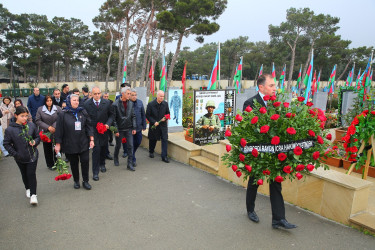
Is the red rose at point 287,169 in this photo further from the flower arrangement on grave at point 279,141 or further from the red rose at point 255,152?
the red rose at point 255,152

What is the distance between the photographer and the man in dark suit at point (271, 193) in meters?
3.52

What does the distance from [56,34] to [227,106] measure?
43155mm

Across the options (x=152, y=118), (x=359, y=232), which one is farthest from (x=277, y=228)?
(x=152, y=118)

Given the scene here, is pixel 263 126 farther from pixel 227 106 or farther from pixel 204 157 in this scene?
pixel 227 106

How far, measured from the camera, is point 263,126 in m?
3.15

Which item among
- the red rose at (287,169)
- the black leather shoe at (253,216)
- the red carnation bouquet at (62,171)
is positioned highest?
the red rose at (287,169)

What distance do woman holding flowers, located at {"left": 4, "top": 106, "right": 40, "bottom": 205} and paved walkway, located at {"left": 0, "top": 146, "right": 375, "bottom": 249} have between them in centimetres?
46

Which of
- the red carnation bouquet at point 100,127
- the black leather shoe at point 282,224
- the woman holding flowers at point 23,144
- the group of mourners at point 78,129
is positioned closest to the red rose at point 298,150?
the black leather shoe at point 282,224

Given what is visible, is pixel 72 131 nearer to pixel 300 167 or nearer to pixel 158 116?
pixel 158 116

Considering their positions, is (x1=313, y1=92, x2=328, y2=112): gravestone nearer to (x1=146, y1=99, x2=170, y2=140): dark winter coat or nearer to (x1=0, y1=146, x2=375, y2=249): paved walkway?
(x1=146, y1=99, x2=170, y2=140): dark winter coat

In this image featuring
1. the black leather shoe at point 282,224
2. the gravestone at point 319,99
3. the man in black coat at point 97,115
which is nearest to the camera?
the black leather shoe at point 282,224

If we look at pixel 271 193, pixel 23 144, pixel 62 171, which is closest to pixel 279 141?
pixel 271 193

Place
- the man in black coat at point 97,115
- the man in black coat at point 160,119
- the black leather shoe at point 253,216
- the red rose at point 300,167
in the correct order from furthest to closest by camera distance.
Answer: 1. the man in black coat at point 160,119
2. the man in black coat at point 97,115
3. the black leather shoe at point 253,216
4. the red rose at point 300,167

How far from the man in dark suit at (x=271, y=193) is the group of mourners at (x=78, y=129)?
299 cm
